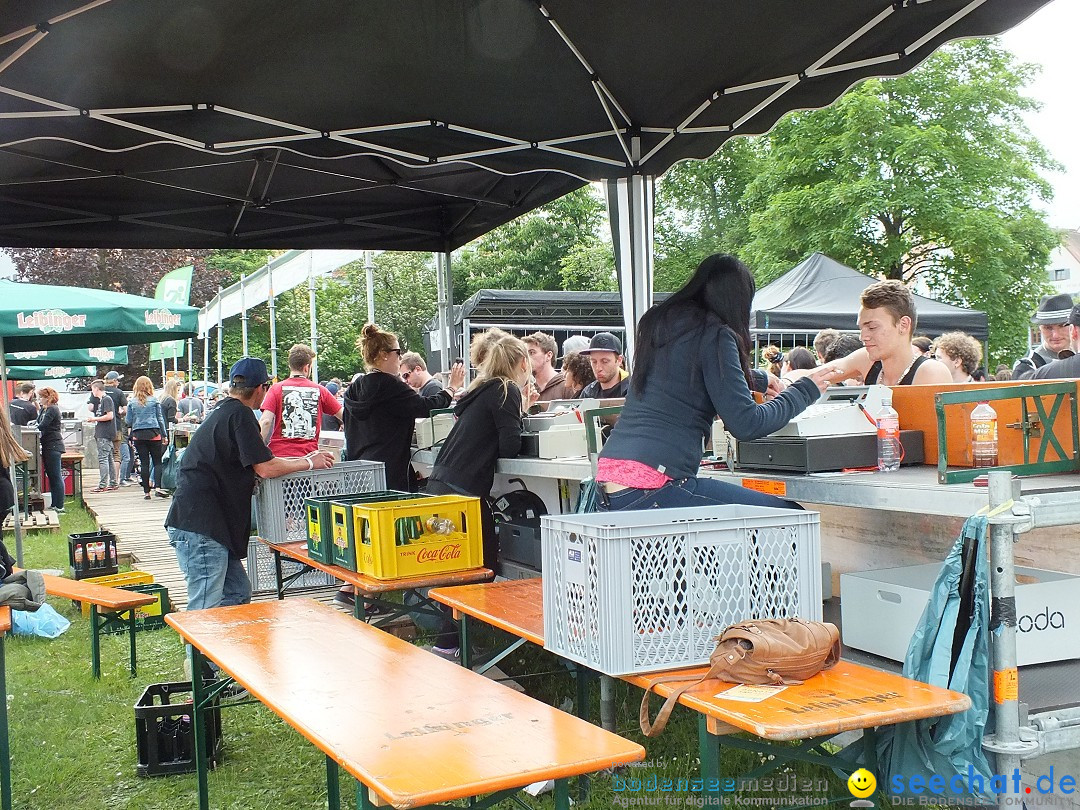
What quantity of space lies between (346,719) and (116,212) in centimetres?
588

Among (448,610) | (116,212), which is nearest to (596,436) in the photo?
(448,610)

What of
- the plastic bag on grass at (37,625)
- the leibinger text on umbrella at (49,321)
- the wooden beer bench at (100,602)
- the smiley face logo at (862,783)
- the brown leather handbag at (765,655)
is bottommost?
the plastic bag on grass at (37,625)

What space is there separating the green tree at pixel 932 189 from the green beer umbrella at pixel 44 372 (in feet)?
53.9

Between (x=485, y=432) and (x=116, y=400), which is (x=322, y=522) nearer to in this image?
(x=485, y=432)

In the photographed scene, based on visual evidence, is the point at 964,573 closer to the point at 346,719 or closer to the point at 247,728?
the point at 346,719

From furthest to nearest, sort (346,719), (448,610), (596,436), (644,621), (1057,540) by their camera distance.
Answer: (448,610) → (596,436) → (1057,540) → (644,621) → (346,719)

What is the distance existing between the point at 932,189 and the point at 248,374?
22394mm

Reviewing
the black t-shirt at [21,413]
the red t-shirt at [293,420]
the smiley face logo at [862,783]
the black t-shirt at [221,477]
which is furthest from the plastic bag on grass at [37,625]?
the black t-shirt at [21,413]

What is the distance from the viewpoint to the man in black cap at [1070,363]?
18.0 feet

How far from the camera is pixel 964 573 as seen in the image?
242 cm

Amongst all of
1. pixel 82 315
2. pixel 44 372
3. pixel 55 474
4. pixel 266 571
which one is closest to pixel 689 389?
pixel 266 571

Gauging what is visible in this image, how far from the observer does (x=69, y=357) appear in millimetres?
13367

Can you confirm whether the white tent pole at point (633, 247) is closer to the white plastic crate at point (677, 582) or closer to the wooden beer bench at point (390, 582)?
the wooden beer bench at point (390, 582)

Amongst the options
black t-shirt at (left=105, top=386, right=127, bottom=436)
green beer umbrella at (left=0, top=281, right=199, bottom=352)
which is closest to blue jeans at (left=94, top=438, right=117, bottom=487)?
black t-shirt at (left=105, top=386, right=127, bottom=436)
